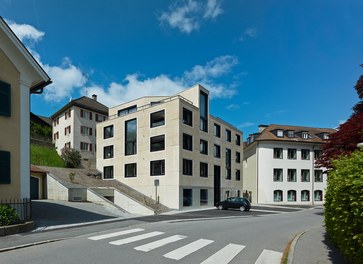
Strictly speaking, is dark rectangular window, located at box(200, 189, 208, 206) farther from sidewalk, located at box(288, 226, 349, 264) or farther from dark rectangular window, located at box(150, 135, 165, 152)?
sidewalk, located at box(288, 226, 349, 264)

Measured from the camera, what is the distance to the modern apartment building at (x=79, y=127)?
4894cm

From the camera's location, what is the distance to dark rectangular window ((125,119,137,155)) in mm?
35653

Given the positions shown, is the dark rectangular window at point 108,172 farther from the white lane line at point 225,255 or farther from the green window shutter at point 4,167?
the white lane line at point 225,255

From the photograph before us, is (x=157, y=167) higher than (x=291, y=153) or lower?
lower

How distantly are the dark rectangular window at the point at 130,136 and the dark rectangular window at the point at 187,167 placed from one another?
22.0 ft

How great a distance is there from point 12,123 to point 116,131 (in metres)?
24.6

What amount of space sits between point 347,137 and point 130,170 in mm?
23360

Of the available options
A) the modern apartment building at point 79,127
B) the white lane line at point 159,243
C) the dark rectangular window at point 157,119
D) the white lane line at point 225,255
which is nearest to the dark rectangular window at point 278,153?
the dark rectangular window at point 157,119

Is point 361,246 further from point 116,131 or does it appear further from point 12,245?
point 116,131

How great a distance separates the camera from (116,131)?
38.2 metres

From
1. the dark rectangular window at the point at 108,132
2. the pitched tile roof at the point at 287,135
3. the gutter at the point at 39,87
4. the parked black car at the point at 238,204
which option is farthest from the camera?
the pitched tile roof at the point at 287,135

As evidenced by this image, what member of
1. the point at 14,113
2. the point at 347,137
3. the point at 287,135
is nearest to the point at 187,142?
the point at 347,137

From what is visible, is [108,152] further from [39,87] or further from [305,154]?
[305,154]

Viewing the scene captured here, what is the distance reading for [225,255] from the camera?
846cm
